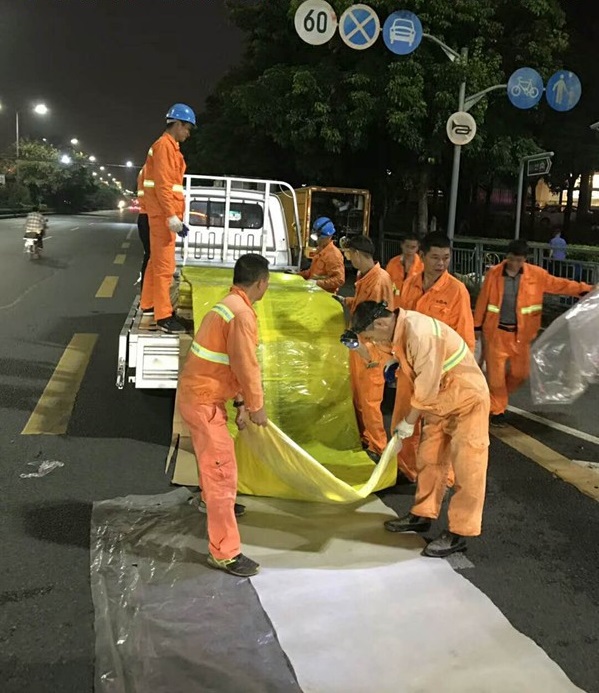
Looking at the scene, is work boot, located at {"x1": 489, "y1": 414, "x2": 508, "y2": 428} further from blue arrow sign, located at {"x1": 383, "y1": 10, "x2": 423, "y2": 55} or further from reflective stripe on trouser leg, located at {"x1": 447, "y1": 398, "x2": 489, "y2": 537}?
blue arrow sign, located at {"x1": 383, "y1": 10, "x2": 423, "y2": 55}

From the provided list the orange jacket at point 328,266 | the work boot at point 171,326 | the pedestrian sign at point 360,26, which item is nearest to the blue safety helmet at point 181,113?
the work boot at point 171,326

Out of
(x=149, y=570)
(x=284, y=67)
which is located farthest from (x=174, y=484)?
(x=284, y=67)

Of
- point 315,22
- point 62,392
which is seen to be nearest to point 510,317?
point 62,392

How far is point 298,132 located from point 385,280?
13780 millimetres

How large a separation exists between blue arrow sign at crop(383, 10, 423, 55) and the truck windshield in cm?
642

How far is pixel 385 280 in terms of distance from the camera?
17.4ft

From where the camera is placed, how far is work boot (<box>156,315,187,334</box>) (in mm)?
5367

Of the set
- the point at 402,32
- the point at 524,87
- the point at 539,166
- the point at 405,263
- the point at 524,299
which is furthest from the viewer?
the point at 402,32

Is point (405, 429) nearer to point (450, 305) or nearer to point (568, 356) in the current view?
point (450, 305)

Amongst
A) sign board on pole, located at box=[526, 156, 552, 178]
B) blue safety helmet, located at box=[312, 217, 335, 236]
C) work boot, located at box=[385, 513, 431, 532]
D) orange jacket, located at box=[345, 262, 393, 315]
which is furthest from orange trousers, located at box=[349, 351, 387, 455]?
sign board on pole, located at box=[526, 156, 552, 178]

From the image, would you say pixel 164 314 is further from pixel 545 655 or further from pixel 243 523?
pixel 545 655

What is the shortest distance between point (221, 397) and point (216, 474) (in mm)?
400

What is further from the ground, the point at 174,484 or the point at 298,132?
the point at 298,132

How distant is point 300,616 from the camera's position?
320 centimetres
